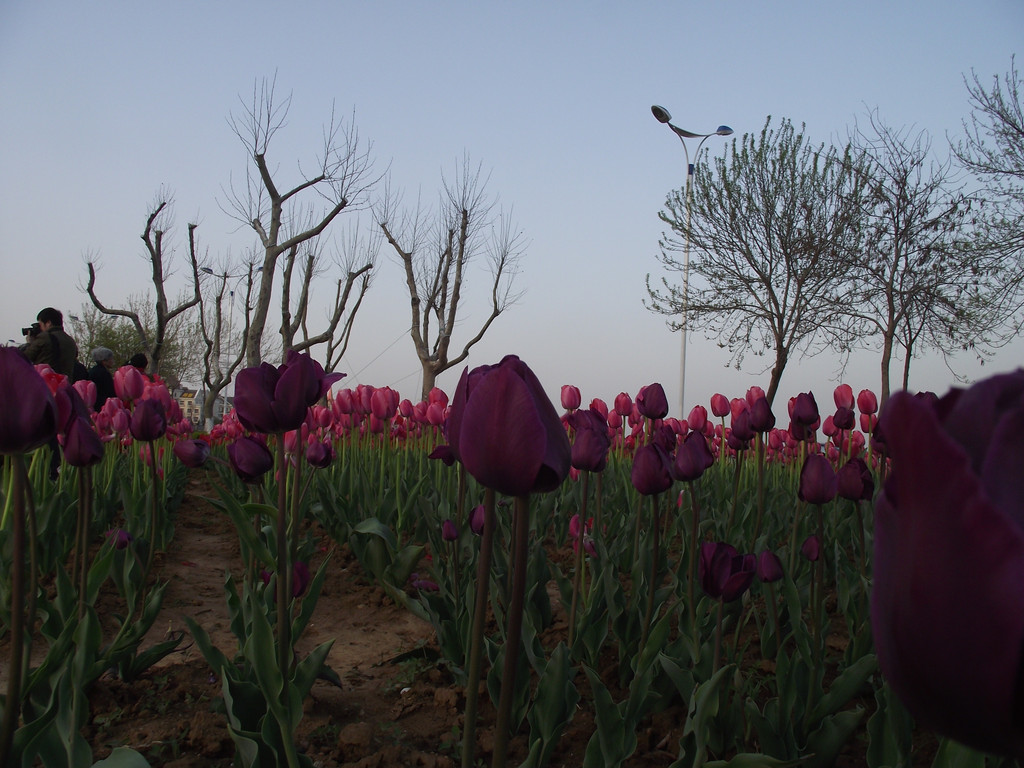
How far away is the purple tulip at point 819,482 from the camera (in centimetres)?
184

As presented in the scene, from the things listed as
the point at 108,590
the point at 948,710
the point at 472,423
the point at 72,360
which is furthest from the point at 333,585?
the point at 72,360

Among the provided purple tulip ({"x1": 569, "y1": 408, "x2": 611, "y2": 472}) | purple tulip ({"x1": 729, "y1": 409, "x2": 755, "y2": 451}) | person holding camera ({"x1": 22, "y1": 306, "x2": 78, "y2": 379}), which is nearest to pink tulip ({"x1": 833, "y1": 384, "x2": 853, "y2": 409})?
purple tulip ({"x1": 729, "y1": 409, "x2": 755, "y2": 451})

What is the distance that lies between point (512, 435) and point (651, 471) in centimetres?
109

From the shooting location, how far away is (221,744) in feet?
5.55

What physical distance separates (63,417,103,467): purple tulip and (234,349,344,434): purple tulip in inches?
19.0

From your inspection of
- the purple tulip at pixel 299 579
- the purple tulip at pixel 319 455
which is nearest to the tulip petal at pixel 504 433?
the purple tulip at pixel 299 579

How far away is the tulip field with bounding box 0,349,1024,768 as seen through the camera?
0.38 meters

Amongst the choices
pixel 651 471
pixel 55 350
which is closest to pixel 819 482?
pixel 651 471

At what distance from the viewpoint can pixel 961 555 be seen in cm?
36

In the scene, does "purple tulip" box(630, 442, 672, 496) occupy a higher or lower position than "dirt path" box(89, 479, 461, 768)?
higher

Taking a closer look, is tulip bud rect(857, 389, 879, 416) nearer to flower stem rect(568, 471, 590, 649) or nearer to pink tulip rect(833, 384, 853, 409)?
A: pink tulip rect(833, 384, 853, 409)

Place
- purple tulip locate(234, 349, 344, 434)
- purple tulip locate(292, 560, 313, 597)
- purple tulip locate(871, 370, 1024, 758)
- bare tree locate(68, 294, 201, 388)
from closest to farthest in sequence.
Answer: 1. purple tulip locate(871, 370, 1024, 758)
2. purple tulip locate(234, 349, 344, 434)
3. purple tulip locate(292, 560, 313, 597)
4. bare tree locate(68, 294, 201, 388)

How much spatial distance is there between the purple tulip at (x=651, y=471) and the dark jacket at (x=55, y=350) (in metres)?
5.86

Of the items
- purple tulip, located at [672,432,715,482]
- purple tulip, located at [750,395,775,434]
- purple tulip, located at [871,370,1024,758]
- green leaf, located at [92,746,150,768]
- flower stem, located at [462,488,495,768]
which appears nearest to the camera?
purple tulip, located at [871,370,1024,758]
